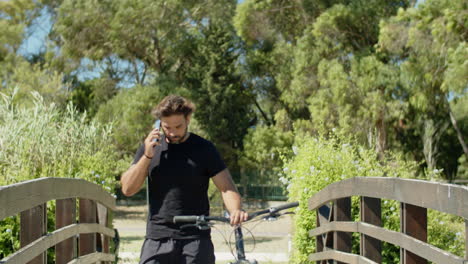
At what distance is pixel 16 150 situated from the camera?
26.9 feet

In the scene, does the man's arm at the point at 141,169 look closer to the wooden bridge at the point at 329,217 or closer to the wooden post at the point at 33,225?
the wooden bridge at the point at 329,217

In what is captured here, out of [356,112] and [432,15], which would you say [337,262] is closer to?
[432,15]

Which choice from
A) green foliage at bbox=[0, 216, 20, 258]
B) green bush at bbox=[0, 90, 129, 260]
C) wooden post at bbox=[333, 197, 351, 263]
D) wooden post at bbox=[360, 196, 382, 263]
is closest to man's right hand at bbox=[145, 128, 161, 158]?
wooden post at bbox=[360, 196, 382, 263]

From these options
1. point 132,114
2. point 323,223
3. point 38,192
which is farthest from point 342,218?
point 132,114

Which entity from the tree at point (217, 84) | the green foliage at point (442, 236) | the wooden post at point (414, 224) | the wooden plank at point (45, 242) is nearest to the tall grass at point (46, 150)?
the wooden plank at point (45, 242)

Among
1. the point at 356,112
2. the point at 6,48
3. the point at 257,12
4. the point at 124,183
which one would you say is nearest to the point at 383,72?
the point at 356,112

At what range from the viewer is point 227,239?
412 cm

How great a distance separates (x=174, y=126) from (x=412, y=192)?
4.72ft

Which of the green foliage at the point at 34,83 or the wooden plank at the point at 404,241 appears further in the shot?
the green foliage at the point at 34,83

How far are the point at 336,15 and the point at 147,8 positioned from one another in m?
9.90

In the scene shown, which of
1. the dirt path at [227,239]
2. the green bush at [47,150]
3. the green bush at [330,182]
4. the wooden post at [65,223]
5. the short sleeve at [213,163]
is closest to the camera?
the short sleeve at [213,163]

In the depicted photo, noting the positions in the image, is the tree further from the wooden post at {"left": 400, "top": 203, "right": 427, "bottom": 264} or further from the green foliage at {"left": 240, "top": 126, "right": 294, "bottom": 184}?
the wooden post at {"left": 400, "top": 203, "right": 427, "bottom": 264}

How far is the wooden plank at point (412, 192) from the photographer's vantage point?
2848 mm

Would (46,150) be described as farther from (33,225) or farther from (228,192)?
(33,225)
